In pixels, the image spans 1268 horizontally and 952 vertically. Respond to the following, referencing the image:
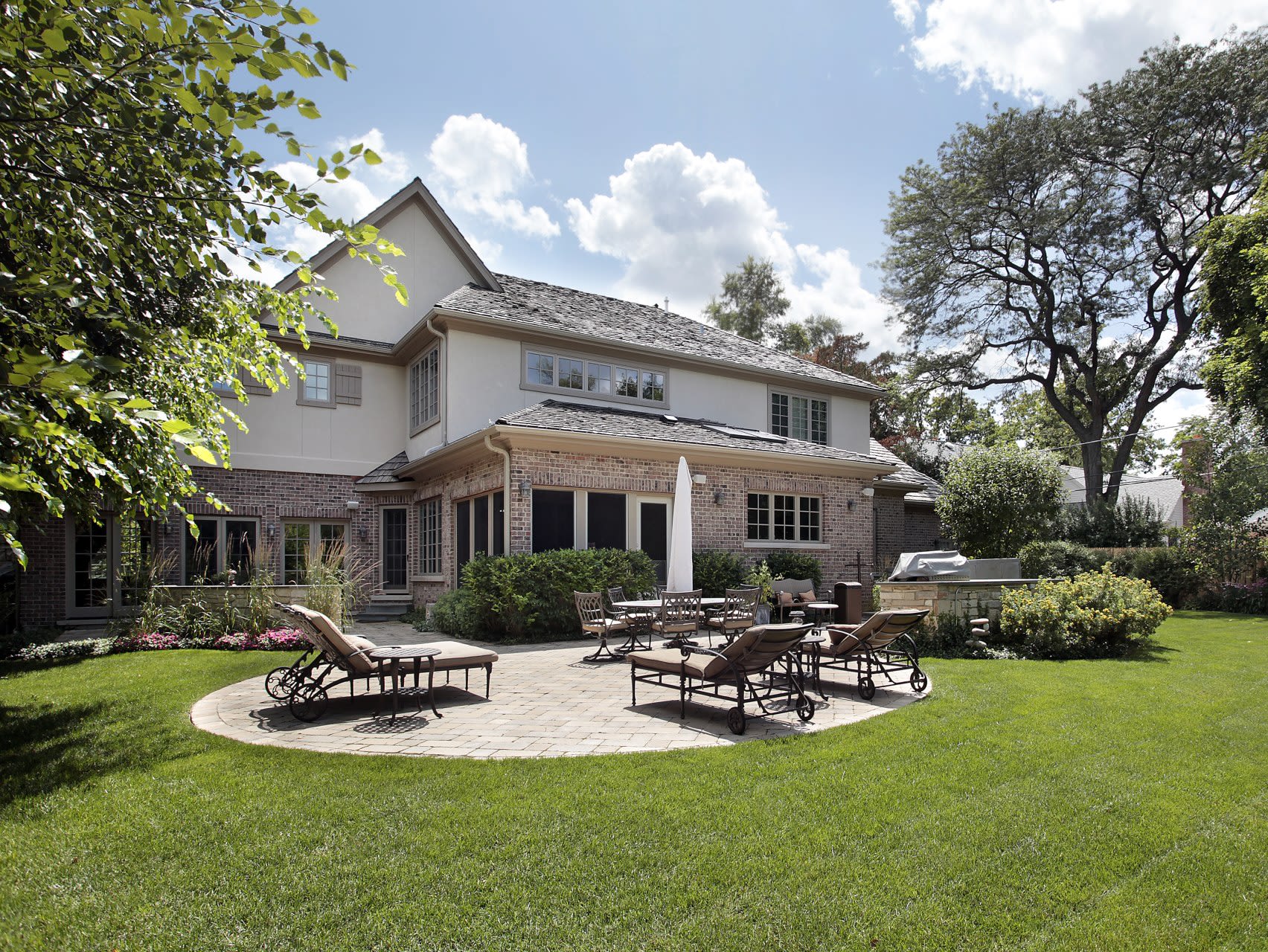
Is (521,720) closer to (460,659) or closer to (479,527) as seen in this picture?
(460,659)

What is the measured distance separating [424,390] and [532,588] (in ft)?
21.7

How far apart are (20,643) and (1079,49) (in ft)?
92.9

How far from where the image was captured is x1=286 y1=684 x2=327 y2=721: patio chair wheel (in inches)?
264

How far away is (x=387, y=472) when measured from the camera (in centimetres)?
1697

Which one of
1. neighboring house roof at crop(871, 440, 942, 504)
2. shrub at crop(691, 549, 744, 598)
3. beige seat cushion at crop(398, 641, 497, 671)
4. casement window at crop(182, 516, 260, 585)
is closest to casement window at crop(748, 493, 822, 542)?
shrub at crop(691, 549, 744, 598)

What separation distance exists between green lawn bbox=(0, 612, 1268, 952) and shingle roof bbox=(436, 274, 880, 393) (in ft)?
36.9

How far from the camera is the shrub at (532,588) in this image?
11969 millimetres

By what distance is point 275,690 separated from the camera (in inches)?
306

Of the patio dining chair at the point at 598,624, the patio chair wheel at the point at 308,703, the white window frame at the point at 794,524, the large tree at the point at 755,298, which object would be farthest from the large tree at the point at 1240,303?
the large tree at the point at 755,298

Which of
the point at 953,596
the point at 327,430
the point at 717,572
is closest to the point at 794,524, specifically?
the point at 717,572

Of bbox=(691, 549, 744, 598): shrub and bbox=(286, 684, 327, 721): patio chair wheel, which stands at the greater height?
bbox=(691, 549, 744, 598): shrub

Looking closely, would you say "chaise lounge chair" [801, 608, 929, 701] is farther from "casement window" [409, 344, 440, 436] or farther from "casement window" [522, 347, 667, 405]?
"casement window" [409, 344, 440, 436]

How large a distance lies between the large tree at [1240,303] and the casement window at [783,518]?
10678mm

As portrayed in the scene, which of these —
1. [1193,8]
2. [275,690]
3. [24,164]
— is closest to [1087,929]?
[24,164]
